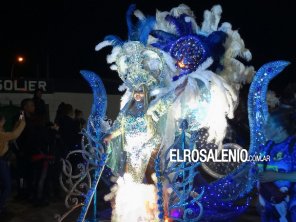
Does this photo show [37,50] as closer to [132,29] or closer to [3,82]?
[3,82]

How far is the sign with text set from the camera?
1266 cm

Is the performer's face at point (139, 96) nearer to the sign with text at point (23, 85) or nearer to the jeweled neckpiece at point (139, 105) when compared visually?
the jeweled neckpiece at point (139, 105)

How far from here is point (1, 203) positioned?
21.2 ft

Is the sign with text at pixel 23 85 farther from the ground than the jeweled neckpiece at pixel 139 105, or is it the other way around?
the sign with text at pixel 23 85

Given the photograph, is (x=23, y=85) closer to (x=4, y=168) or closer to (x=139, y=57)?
(x=4, y=168)

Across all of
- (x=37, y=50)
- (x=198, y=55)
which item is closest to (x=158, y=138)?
(x=198, y=55)

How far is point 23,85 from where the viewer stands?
12.9 meters

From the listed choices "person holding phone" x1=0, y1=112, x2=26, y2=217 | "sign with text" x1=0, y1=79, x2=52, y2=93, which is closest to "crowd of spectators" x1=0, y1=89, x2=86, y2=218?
"person holding phone" x1=0, y1=112, x2=26, y2=217

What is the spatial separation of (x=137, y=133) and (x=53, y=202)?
9.02ft

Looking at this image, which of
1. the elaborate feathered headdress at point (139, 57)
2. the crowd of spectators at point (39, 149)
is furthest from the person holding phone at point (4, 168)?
the elaborate feathered headdress at point (139, 57)

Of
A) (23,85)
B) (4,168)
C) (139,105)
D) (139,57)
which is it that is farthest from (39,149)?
(23,85)

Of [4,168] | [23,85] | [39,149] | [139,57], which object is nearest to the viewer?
[139,57]

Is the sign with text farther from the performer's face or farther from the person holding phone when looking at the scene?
the performer's face

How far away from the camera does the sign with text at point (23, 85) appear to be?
12.7m
